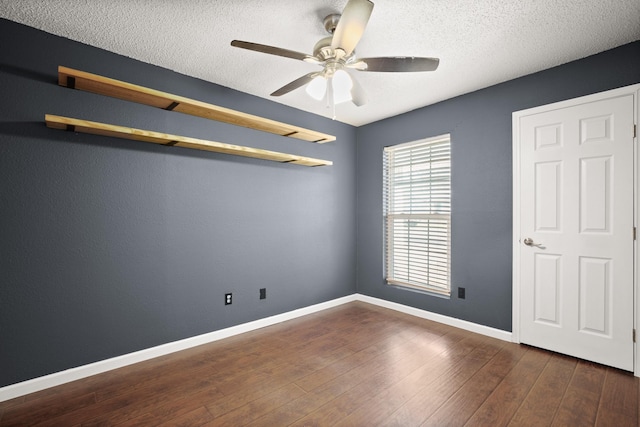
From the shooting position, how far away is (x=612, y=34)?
2.25 meters

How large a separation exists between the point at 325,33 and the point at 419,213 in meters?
2.48

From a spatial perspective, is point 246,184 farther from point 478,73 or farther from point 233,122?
point 478,73

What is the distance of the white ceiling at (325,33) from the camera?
1948 mm

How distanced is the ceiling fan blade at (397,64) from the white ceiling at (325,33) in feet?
1.12

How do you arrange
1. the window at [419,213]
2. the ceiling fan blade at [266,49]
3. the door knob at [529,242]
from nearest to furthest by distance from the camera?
the ceiling fan blade at [266,49] → the door knob at [529,242] → the window at [419,213]

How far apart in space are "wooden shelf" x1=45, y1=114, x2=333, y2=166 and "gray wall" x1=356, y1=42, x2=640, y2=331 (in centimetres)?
176

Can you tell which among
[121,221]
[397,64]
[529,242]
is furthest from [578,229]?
[121,221]

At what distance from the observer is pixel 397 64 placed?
6.37ft

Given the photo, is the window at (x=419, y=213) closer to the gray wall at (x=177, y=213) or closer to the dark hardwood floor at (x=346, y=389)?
the gray wall at (x=177, y=213)

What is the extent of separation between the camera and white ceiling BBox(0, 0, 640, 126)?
6.39 feet

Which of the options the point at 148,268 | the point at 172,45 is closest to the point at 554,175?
the point at 172,45

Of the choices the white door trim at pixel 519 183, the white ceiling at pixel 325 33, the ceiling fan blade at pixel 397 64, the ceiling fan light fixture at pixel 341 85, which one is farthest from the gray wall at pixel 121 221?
the white door trim at pixel 519 183

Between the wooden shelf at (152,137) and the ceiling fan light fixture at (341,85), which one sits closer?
the wooden shelf at (152,137)

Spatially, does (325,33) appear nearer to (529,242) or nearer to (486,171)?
(486,171)
